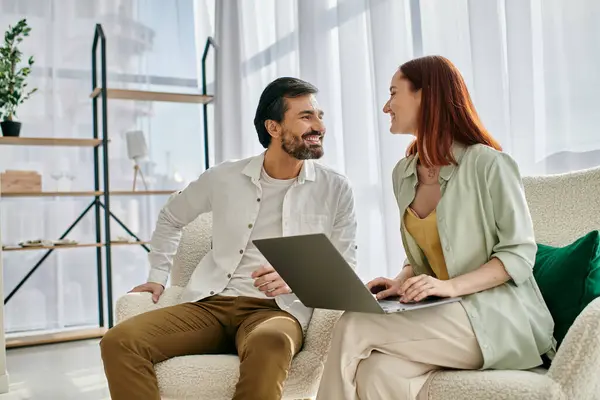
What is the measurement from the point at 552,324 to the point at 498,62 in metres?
1.15

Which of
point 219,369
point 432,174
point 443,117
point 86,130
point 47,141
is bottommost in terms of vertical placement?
point 219,369

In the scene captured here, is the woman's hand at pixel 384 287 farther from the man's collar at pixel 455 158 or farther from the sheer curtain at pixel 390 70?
the sheer curtain at pixel 390 70

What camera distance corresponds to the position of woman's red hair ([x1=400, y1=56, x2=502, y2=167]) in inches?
64.8

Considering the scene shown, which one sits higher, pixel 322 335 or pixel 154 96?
pixel 154 96

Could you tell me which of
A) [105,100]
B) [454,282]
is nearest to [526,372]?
[454,282]

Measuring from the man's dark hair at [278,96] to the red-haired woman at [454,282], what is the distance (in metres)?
0.59

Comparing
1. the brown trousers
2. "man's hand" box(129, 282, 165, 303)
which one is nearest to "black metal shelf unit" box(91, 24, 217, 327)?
"man's hand" box(129, 282, 165, 303)

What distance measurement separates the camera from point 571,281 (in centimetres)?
155

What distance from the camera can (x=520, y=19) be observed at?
225cm

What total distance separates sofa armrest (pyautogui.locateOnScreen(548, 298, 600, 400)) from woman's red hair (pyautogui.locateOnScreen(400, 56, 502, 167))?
0.53 metres

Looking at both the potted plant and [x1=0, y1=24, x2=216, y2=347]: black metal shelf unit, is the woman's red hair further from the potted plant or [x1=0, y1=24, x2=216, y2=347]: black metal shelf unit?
the potted plant

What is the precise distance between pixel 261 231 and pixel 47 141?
2.62m

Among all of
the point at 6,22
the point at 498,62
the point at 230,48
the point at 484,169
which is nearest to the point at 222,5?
the point at 230,48

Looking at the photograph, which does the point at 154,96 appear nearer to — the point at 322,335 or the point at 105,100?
the point at 105,100
